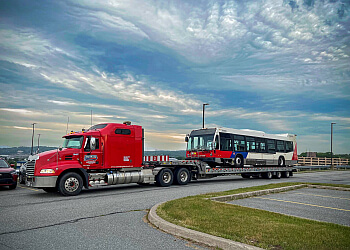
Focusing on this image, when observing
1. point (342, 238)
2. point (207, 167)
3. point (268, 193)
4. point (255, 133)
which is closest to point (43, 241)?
point (342, 238)

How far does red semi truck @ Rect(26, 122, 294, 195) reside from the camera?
38.9 ft

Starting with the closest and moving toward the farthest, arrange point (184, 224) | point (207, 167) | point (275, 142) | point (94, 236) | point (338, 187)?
point (94, 236)
point (184, 224)
point (338, 187)
point (207, 167)
point (275, 142)

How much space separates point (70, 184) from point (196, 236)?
7942 millimetres

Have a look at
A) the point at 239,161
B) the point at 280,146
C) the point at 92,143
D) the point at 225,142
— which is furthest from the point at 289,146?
the point at 92,143

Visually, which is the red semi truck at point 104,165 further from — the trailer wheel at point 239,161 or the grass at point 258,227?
the grass at point 258,227

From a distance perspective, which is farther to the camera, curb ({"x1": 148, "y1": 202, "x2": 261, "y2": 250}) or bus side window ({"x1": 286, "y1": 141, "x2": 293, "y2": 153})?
bus side window ({"x1": 286, "y1": 141, "x2": 293, "y2": 153})

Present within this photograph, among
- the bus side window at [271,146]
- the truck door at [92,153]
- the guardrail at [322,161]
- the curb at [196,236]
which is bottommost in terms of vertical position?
the guardrail at [322,161]

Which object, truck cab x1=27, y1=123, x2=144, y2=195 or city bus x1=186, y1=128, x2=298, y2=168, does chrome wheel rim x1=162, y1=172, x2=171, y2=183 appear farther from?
city bus x1=186, y1=128, x2=298, y2=168

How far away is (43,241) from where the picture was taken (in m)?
5.57

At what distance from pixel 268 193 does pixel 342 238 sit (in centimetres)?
733

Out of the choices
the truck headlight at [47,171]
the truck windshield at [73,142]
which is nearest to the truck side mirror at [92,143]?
the truck windshield at [73,142]

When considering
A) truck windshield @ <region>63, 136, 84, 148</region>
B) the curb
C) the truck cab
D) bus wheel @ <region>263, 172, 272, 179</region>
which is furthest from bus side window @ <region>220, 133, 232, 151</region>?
the curb

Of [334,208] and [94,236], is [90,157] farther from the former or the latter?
[334,208]

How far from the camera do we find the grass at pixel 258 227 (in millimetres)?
5211
